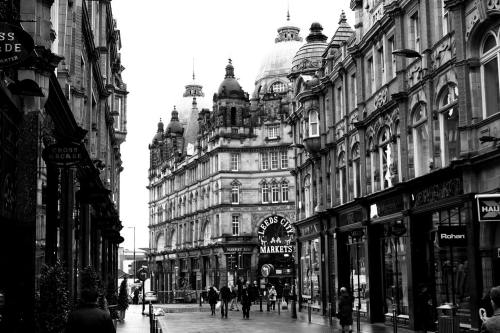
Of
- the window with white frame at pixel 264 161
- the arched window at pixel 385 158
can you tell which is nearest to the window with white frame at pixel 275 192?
the window with white frame at pixel 264 161

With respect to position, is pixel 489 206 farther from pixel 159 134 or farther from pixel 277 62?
pixel 159 134

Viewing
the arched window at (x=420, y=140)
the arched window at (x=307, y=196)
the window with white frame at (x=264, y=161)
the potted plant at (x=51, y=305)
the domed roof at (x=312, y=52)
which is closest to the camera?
the potted plant at (x=51, y=305)

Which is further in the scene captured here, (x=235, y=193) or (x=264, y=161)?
(x=264, y=161)

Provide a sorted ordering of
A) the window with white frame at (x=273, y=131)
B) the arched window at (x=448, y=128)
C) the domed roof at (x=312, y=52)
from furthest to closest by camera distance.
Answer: the window with white frame at (x=273, y=131)
the domed roof at (x=312, y=52)
the arched window at (x=448, y=128)

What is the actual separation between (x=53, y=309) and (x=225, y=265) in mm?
73692

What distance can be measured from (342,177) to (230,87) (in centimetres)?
5546

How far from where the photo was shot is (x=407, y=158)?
95.0ft

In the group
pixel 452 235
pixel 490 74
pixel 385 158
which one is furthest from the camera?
pixel 385 158

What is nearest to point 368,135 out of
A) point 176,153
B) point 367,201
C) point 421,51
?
point 367,201

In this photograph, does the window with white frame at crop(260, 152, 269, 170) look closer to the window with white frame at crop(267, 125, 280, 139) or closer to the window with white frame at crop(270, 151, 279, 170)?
the window with white frame at crop(270, 151, 279, 170)

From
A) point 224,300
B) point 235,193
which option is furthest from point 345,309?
point 235,193

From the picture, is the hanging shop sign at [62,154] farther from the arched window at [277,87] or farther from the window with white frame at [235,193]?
the arched window at [277,87]

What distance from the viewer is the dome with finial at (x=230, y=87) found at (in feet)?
304

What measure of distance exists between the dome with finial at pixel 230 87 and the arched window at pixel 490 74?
232ft
